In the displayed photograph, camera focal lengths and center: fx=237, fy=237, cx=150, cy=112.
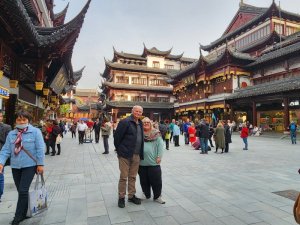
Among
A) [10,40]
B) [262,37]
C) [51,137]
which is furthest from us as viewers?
[262,37]

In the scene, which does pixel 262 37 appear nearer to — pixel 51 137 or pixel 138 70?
pixel 138 70

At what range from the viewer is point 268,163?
8.51m

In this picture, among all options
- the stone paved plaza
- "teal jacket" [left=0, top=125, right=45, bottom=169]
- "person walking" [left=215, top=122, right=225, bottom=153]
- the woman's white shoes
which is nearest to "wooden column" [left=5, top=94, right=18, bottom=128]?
the stone paved plaza

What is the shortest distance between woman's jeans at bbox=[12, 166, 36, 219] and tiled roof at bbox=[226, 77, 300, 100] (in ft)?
62.1

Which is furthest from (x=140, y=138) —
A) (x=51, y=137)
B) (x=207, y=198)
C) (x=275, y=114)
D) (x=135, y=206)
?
(x=275, y=114)

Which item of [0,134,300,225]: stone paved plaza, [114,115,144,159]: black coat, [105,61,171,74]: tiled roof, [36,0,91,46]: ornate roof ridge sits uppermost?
[105,61,171,74]: tiled roof

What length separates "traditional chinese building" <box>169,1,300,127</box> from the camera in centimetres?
2559

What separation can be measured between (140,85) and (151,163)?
3901 centimetres

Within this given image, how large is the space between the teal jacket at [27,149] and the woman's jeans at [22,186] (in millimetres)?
91

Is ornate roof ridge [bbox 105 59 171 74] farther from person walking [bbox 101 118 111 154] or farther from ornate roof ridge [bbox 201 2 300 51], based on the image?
person walking [bbox 101 118 111 154]

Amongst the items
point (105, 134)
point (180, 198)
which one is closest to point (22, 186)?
point (180, 198)

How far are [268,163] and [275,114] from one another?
56.5 ft

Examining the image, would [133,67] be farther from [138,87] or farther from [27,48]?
[27,48]

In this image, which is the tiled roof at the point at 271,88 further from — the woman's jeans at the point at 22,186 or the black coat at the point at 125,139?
the woman's jeans at the point at 22,186
